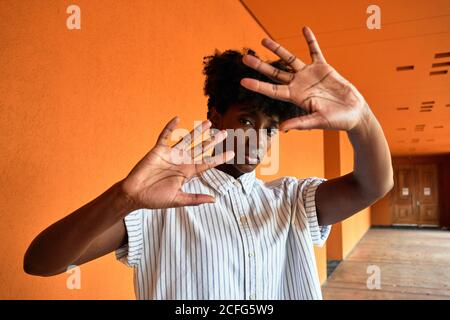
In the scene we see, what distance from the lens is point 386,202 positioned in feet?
46.6

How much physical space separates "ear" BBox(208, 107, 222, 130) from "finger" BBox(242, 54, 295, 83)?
0.31 meters

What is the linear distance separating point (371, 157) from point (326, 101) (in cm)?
19

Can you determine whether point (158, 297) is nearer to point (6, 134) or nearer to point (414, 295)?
point (6, 134)

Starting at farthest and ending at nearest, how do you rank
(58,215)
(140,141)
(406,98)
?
(406,98)
(140,141)
(58,215)

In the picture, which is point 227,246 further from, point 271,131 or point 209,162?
point 271,131

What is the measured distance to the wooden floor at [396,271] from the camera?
4.74 m

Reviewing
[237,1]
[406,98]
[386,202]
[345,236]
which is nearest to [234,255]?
[237,1]

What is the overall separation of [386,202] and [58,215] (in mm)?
14508

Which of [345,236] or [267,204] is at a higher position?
[267,204]

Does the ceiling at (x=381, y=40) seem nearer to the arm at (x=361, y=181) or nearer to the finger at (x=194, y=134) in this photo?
the arm at (x=361, y=181)

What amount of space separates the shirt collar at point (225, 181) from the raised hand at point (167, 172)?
0.61ft

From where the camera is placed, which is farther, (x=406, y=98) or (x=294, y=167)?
(x=406, y=98)

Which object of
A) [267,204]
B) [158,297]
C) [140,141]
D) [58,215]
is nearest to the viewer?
[158,297]

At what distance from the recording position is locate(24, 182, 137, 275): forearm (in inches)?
26.0
